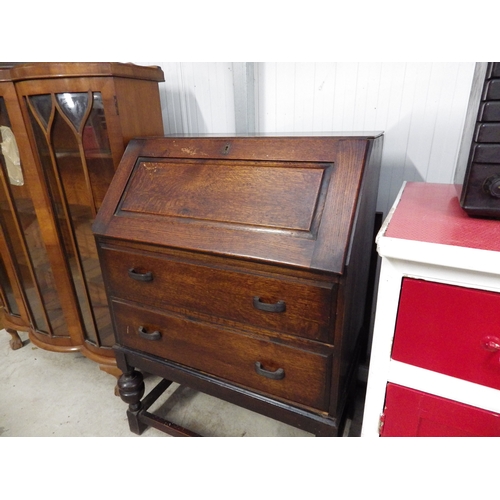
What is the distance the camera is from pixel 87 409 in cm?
144

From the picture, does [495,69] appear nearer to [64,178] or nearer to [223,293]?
[223,293]

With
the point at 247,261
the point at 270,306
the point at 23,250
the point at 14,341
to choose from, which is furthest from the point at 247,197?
the point at 14,341

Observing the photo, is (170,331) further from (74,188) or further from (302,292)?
(74,188)

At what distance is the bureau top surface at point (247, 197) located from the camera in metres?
0.72

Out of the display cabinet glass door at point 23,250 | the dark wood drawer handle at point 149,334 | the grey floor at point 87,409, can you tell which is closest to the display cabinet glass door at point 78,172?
the display cabinet glass door at point 23,250

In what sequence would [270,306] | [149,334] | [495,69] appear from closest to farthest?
[495,69] < [270,306] < [149,334]

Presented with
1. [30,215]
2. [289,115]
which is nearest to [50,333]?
[30,215]

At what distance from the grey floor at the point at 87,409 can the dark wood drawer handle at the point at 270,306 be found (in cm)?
82

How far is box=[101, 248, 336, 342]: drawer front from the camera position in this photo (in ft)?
2.39

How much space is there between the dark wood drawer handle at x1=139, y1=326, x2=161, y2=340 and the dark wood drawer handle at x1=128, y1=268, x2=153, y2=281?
18 cm

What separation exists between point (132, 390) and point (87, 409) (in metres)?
0.43

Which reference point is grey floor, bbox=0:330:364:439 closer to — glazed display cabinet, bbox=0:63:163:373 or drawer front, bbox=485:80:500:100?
glazed display cabinet, bbox=0:63:163:373

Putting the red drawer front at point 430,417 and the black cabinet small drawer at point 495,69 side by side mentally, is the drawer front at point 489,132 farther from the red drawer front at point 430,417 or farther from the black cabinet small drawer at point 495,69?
the red drawer front at point 430,417

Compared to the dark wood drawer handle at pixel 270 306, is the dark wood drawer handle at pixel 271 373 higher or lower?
lower
